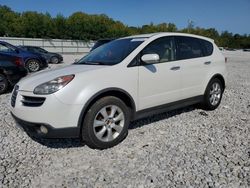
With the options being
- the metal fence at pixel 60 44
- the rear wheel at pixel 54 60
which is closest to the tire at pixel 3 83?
the rear wheel at pixel 54 60

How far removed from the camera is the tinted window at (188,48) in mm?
5039

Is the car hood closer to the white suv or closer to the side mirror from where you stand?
the white suv

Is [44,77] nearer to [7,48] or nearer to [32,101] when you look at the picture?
[32,101]

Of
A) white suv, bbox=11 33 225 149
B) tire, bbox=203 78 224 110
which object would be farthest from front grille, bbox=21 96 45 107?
tire, bbox=203 78 224 110

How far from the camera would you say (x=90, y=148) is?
4.01 m

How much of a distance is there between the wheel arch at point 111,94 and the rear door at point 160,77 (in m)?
0.19

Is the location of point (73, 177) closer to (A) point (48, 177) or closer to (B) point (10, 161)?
(A) point (48, 177)

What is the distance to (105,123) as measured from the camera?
3.95 meters

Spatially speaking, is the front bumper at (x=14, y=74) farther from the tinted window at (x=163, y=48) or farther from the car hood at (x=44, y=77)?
the tinted window at (x=163, y=48)

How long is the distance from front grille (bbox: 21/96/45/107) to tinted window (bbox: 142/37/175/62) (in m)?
1.92

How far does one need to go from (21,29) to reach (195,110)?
4587 centimetres

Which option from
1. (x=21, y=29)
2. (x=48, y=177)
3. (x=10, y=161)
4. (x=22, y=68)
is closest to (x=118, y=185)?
(x=48, y=177)

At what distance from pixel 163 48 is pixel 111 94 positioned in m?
1.47

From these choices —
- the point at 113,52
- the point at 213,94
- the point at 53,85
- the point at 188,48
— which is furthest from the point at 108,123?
the point at 213,94
